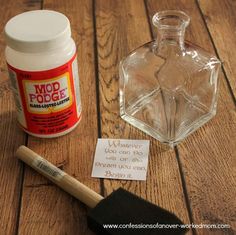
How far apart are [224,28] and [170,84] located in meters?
0.30

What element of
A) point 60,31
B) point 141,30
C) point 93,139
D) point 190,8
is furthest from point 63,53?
point 190,8

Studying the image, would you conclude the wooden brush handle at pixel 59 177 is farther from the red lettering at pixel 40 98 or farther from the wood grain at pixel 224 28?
the wood grain at pixel 224 28

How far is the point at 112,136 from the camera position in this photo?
2.35 ft

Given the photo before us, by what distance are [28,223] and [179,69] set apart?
1.10 ft

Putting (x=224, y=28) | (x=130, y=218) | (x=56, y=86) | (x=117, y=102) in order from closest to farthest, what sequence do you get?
(x=130, y=218) → (x=56, y=86) → (x=117, y=102) → (x=224, y=28)

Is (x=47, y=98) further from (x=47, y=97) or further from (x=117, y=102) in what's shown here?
(x=117, y=102)

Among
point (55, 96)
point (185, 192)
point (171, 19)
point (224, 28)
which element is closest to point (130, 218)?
point (185, 192)

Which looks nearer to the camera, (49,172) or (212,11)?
(49,172)

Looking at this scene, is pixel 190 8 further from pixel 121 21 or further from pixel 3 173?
pixel 3 173

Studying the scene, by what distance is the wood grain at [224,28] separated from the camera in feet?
Result: 2.82

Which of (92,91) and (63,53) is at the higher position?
(63,53)

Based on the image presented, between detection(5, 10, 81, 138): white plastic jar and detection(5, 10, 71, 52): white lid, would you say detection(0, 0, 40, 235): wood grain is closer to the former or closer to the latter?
detection(5, 10, 81, 138): white plastic jar

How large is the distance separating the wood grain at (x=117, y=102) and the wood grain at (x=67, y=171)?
22 millimetres

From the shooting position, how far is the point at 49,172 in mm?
635
